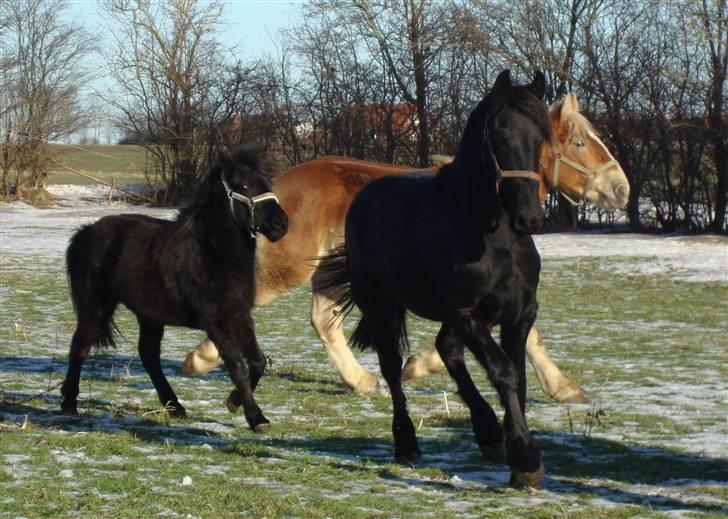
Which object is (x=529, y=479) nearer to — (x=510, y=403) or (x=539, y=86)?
(x=510, y=403)

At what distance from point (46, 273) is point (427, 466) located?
41.2 feet

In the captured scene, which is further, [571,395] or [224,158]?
[571,395]

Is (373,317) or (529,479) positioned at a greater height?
(373,317)

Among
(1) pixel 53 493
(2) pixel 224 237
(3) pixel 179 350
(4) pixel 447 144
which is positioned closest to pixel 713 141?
(4) pixel 447 144

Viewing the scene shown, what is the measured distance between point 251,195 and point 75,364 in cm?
146

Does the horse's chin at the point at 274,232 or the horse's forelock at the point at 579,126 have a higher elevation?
the horse's forelock at the point at 579,126

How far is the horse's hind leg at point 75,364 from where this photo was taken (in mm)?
6773

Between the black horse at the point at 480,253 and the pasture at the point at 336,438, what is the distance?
334 millimetres

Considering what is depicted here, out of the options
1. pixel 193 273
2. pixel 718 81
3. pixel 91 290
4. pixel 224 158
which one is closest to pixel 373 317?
pixel 193 273

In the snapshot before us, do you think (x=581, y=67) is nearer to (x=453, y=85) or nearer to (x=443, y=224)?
(x=453, y=85)

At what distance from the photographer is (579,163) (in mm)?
7062

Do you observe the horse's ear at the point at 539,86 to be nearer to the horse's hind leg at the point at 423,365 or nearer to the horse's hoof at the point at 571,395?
the horse's hoof at the point at 571,395

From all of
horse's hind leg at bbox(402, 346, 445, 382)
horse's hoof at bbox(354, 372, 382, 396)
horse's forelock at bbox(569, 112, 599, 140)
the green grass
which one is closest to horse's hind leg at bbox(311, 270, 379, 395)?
horse's hoof at bbox(354, 372, 382, 396)

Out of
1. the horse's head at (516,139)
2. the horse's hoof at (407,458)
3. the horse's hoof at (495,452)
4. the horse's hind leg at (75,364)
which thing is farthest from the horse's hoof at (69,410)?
the horse's head at (516,139)
